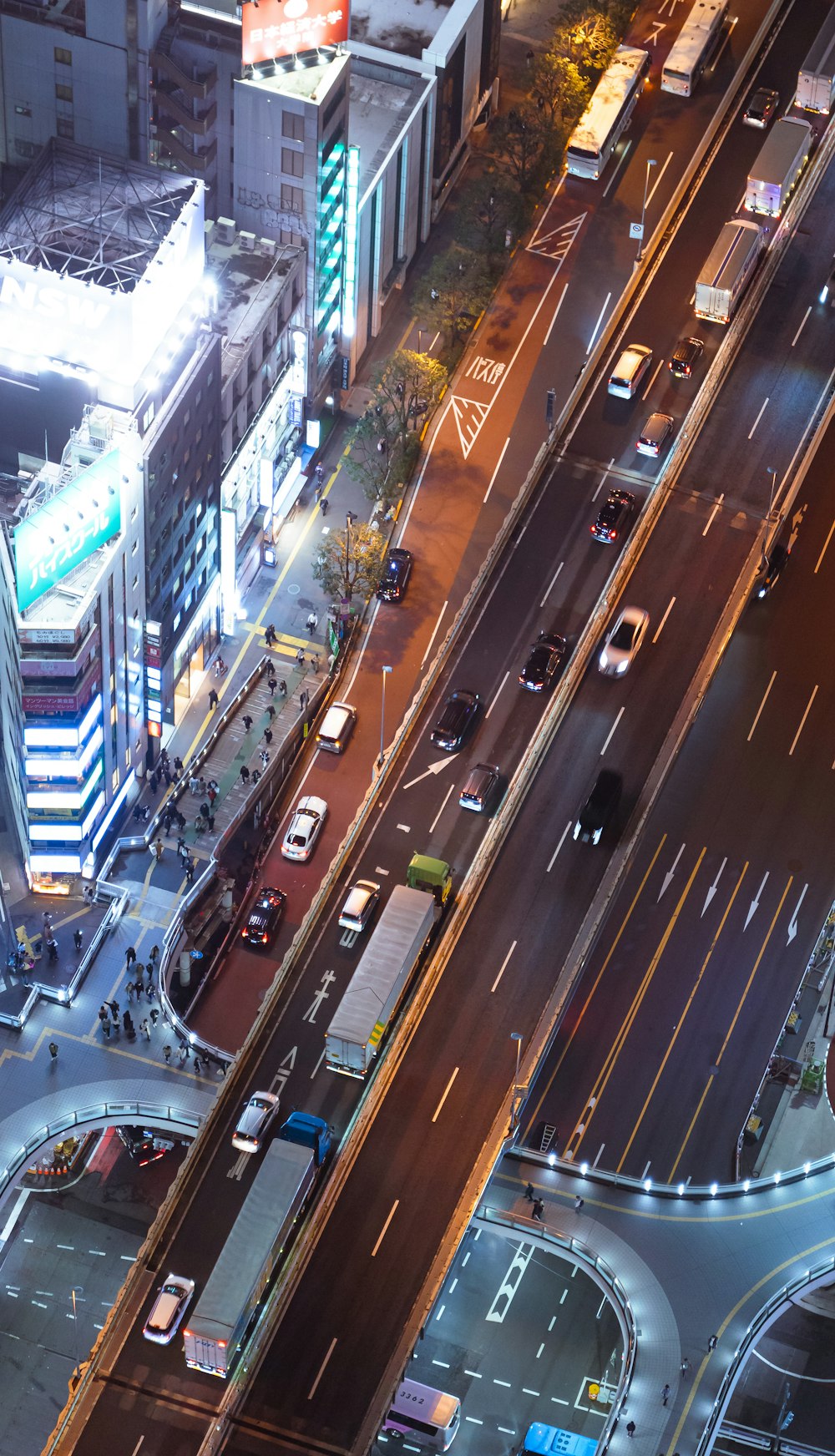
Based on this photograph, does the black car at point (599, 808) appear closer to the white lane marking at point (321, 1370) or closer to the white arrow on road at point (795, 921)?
the white arrow on road at point (795, 921)

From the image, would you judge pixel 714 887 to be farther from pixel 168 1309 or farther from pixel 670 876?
pixel 168 1309

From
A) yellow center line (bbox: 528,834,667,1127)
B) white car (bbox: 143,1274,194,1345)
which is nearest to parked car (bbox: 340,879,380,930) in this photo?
yellow center line (bbox: 528,834,667,1127)

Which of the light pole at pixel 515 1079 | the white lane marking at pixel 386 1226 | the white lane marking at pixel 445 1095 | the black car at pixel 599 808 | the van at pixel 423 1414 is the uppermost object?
the black car at pixel 599 808

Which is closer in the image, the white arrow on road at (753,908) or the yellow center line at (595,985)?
the yellow center line at (595,985)

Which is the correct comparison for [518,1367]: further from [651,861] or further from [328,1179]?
[651,861]

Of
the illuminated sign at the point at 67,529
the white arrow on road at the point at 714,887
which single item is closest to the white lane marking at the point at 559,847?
the white arrow on road at the point at 714,887

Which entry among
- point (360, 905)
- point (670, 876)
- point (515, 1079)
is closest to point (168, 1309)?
point (515, 1079)

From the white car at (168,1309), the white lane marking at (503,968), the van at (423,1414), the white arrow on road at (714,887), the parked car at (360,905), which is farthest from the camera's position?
the white arrow on road at (714,887)
